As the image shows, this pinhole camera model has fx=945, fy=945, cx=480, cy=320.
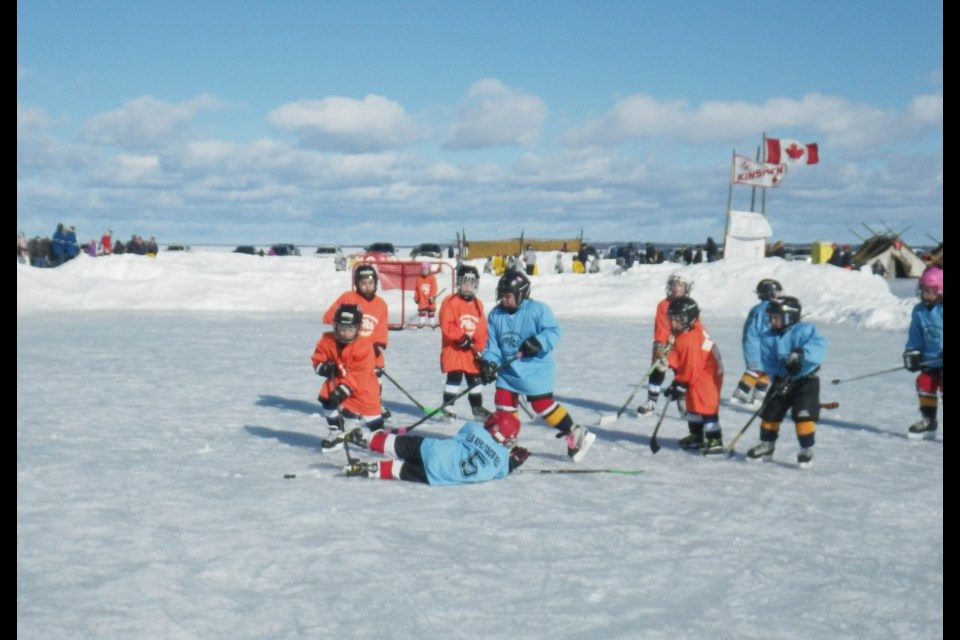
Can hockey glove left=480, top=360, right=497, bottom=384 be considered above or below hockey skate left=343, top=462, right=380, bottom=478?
above

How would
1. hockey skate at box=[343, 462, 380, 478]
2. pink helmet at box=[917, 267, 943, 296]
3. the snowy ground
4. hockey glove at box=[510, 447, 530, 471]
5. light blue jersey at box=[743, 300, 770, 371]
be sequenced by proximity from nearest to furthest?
the snowy ground, hockey skate at box=[343, 462, 380, 478], hockey glove at box=[510, 447, 530, 471], pink helmet at box=[917, 267, 943, 296], light blue jersey at box=[743, 300, 770, 371]

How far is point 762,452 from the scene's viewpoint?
6109mm

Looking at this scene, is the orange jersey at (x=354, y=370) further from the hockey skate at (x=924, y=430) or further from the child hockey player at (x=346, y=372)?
the hockey skate at (x=924, y=430)

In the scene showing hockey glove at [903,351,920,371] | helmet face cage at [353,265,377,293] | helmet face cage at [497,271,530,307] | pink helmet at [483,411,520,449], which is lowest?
pink helmet at [483,411,520,449]

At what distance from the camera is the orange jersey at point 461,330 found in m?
7.73

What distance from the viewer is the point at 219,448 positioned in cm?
628

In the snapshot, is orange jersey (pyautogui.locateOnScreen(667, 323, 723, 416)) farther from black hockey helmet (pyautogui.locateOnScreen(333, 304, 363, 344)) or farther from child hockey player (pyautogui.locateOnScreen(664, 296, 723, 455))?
black hockey helmet (pyautogui.locateOnScreen(333, 304, 363, 344))

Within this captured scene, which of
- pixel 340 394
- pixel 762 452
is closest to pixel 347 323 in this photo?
pixel 340 394

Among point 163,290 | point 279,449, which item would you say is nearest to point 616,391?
point 279,449

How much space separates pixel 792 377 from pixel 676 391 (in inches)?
28.7

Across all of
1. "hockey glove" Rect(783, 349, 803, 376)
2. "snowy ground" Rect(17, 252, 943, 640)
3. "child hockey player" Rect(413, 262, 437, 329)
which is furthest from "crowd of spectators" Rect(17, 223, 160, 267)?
"hockey glove" Rect(783, 349, 803, 376)

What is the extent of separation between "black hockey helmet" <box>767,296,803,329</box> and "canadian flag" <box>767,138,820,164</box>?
22.0m

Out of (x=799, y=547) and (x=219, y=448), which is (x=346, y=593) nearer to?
(x=799, y=547)

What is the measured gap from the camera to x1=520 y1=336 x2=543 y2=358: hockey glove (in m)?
5.73
